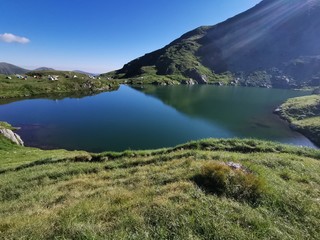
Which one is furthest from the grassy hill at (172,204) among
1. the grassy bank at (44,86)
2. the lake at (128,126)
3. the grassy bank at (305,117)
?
the grassy bank at (44,86)

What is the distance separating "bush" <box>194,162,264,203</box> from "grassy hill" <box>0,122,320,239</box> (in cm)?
5

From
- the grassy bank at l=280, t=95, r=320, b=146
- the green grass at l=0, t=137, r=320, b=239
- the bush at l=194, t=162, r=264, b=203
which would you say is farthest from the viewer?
the grassy bank at l=280, t=95, r=320, b=146

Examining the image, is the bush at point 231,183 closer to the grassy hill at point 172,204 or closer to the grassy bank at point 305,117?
the grassy hill at point 172,204

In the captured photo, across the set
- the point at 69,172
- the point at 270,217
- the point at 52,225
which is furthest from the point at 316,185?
the point at 69,172

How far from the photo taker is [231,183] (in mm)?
13391

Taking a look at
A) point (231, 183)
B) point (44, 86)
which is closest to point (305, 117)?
point (231, 183)

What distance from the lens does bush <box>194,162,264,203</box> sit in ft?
42.2

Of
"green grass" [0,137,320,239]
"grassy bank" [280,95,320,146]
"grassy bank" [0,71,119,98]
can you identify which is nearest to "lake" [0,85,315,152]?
"grassy bank" [280,95,320,146]

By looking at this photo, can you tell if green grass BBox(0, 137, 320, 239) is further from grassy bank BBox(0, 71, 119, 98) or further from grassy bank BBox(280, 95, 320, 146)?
grassy bank BBox(0, 71, 119, 98)

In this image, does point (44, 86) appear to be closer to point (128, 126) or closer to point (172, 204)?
point (128, 126)

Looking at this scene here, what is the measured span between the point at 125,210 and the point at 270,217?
653 centimetres

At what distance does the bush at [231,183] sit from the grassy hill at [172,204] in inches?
1.9

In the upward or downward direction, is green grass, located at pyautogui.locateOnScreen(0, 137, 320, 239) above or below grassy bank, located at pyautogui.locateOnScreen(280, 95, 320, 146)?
above

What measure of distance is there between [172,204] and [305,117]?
3785 inches
